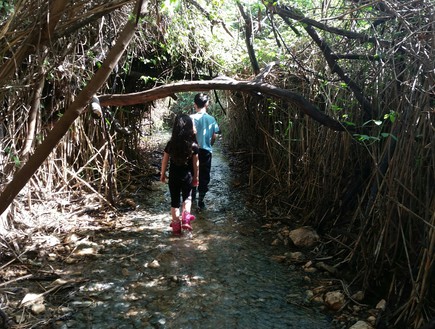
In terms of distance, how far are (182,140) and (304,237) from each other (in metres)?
1.55

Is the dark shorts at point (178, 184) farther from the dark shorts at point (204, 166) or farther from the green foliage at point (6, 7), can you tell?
the green foliage at point (6, 7)

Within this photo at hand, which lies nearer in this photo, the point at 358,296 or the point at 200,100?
the point at 358,296

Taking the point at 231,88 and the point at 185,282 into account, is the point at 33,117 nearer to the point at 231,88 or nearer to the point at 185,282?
the point at 231,88

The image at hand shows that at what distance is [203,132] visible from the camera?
4.84m

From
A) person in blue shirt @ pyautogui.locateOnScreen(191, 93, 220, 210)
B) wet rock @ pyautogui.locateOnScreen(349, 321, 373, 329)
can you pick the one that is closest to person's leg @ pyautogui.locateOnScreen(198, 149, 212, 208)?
person in blue shirt @ pyautogui.locateOnScreen(191, 93, 220, 210)

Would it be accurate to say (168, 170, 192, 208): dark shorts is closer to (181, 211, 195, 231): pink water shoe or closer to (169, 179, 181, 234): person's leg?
(169, 179, 181, 234): person's leg

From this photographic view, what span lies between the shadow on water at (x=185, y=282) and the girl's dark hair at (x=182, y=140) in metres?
0.86

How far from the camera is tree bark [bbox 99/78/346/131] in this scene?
10.6 feet

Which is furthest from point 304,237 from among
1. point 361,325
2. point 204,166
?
point 204,166

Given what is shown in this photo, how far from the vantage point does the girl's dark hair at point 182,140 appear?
3.94 metres

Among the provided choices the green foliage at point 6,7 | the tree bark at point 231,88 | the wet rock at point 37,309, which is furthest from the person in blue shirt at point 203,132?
the wet rock at point 37,309

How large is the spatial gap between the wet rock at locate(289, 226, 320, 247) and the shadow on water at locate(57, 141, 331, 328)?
1.02 ft

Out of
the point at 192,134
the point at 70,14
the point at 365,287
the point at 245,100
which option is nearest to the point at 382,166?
the point at 365,287

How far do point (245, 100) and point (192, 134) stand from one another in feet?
8.05
